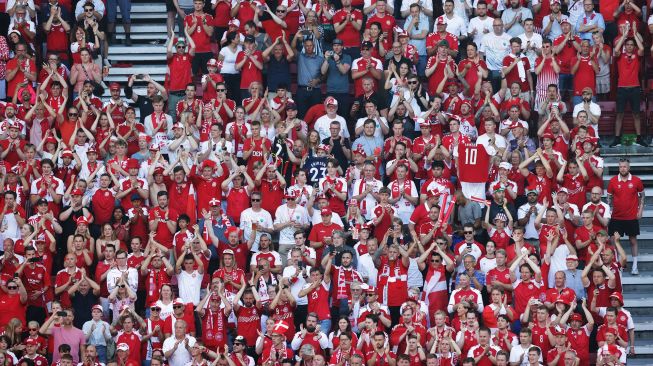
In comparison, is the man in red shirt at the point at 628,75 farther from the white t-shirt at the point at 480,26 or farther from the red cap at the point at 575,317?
the red cap at the point at 575,317

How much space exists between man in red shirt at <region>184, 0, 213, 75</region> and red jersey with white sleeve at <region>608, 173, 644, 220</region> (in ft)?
24.8

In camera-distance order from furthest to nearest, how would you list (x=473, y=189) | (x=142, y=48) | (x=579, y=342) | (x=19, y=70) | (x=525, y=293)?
(x=142, y=48) → (x=19, y=70) → (x=473, y=189) → (x=525, y=293) → (x=579, y=342)

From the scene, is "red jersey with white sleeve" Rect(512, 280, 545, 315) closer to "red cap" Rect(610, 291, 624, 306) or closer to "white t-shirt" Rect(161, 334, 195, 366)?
"red cap" Rect(610, 291, 624, 306)

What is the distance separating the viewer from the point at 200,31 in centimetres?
2909

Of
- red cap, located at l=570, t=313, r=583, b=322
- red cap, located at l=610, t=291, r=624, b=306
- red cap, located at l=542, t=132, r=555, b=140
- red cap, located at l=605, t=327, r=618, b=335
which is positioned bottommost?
red cap, located at l=605, t=327, r=618, b=335

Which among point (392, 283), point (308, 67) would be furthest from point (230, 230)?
point (308, 67)

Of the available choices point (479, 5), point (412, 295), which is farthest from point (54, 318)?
point (479, 5)

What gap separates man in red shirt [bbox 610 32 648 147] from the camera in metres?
28.6

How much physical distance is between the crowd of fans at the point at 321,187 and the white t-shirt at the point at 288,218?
0.08m

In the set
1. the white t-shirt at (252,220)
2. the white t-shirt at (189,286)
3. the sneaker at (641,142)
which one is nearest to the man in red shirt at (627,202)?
the sneaker at (641,142)

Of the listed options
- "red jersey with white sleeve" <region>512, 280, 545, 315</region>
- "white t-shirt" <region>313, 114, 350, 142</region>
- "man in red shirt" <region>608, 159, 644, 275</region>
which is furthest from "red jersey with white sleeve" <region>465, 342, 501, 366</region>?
"white t-shirt" <region>313, 114, 350, 142</region>

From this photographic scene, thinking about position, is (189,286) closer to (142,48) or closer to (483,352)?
(483,352)

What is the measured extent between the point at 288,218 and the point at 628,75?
6878 mm

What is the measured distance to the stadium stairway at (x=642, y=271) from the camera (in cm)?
2576
